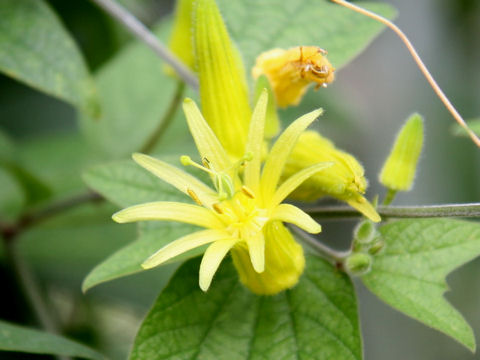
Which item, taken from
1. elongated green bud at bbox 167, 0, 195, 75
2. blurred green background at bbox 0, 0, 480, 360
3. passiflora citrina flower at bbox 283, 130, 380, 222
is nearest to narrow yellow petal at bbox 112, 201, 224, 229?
passiflora citrina flower at bbox 283, 130, 380, 222

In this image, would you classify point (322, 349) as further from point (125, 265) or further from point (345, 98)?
point (345, 98)

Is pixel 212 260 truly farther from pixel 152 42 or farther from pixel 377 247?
pixel 152 42

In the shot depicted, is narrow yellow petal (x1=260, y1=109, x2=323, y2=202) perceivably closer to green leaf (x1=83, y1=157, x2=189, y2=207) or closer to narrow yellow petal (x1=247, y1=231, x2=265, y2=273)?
narrow yellow petal (x1=247, y1=231, x2=265, y2=273)

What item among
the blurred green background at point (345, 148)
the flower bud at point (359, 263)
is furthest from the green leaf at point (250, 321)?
the blurred green background at point (345, 148)

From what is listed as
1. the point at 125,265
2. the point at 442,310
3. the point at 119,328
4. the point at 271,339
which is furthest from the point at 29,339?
the point at 119,328

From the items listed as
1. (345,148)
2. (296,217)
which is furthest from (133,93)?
(345,148)
